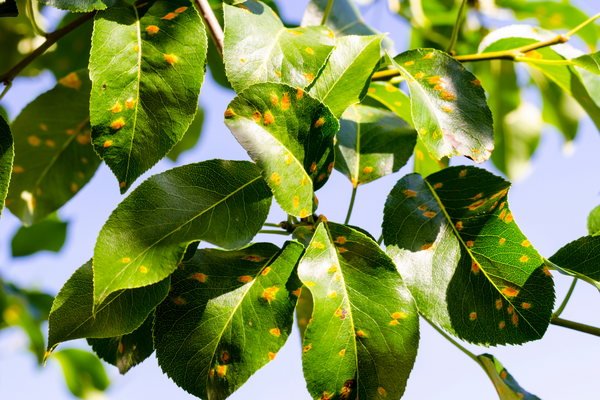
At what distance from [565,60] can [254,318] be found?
51 centimetres

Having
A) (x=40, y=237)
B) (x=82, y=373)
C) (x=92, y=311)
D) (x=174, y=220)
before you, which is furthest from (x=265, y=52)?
(x=82, y=373)

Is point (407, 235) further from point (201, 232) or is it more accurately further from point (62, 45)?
point (62, 45)

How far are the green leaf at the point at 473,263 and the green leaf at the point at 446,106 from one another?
0.20 ft

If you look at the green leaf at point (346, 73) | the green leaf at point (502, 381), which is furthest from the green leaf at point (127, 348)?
the green leaf at point (502, 381)

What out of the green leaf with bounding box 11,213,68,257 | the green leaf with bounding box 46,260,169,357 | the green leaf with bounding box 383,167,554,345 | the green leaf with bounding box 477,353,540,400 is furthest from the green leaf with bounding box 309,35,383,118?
the green leaf with bounding box 11,213,68,257

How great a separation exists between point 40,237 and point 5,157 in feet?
2.07

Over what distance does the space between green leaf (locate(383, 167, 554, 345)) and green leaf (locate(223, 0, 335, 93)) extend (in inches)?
6.7

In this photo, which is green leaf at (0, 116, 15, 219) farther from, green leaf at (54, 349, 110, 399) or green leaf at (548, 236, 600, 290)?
green leaf at (54, 349, 110, 399)

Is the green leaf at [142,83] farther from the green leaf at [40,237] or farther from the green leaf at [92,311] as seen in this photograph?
the green leaf at [40,237]

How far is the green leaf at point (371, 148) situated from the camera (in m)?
0.58

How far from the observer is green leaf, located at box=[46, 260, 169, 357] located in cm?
39

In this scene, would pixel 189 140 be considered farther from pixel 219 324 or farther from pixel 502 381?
pixel 502 381

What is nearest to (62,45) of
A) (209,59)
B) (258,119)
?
(209,59)

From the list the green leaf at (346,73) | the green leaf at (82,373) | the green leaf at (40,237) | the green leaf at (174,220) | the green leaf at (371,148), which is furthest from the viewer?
the green leaf at (82,373)
